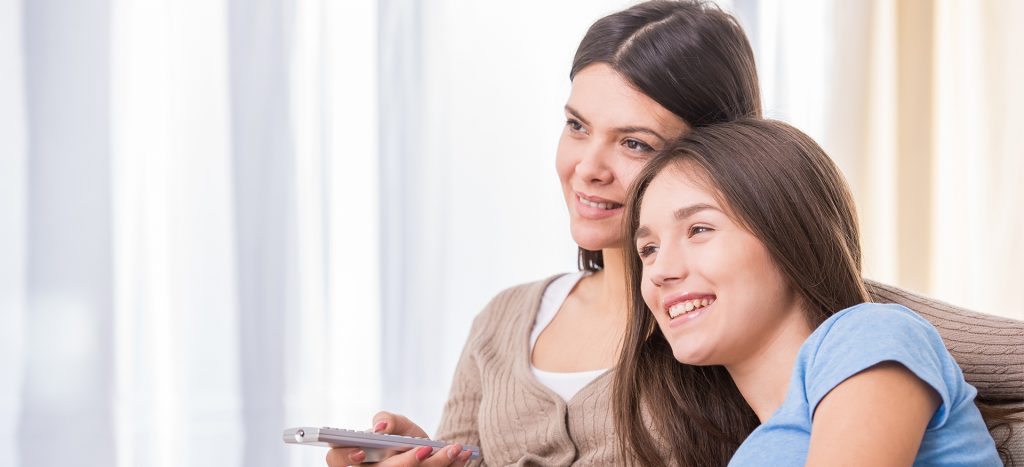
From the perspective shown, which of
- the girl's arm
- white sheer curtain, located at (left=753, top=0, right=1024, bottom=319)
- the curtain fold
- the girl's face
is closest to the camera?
the girl's arm

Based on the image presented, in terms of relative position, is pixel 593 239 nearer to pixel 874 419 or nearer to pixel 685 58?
pixel 685 58

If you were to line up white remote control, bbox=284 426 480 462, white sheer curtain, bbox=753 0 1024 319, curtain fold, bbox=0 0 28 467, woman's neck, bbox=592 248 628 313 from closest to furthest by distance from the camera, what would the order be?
1. white remote control, bbox=284 426 480 462
2. woman's neck, bbox=592 248 628 313
3. curtain fold, bbox=0 0 28 467
4. white sheer curtain, bbox=753 0 1024 319

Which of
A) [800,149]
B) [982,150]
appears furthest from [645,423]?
[982,150]

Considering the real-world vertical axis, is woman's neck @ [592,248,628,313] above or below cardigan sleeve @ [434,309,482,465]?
above

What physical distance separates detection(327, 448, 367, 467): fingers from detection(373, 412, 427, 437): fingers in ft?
0.19

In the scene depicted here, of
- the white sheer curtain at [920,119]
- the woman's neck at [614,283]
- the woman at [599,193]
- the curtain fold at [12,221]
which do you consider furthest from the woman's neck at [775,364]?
the white sheer curtain at [920,119]

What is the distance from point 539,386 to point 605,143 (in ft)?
1.27

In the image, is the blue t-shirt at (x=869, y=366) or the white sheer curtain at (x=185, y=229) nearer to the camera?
the blue t-shirt at (x=869, y=366)

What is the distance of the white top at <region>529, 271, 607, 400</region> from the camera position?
1527 mm

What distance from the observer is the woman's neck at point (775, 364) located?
3.76ft

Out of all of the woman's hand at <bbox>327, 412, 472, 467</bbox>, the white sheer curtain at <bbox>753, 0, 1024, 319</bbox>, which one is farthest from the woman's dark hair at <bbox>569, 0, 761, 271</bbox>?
the white sheer curtain at <bbox>753, 0, 1024, 319</bbox>

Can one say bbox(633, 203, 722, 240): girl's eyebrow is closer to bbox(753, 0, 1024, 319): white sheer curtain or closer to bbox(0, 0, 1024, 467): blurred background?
bbox(0, 0, 1024, 467): blurred background

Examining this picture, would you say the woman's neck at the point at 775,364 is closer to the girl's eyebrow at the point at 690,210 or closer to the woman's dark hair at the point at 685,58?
the girl's eyebrow at the point at 690,210

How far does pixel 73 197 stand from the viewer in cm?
203
